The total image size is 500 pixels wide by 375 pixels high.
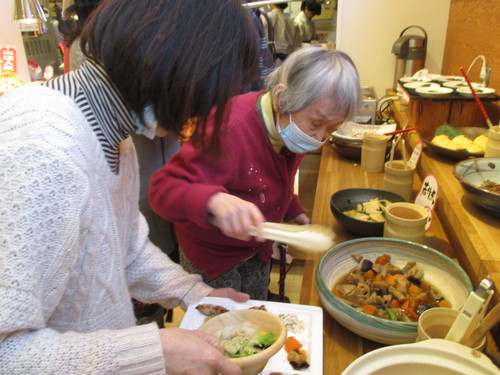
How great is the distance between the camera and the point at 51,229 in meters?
0.60

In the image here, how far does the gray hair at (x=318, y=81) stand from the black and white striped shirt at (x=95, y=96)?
28.6 inches

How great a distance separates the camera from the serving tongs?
77 centimetres

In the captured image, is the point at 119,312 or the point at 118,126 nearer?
the point at 118,126

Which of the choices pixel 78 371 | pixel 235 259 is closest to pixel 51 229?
pixel 78 371

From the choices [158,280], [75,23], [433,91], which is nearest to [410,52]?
[433,91]

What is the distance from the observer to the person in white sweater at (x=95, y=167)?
58cm

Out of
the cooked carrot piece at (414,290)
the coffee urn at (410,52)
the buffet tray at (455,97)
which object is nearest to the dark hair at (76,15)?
the cooked carrot piece at (414,290)

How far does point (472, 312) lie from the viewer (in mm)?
786

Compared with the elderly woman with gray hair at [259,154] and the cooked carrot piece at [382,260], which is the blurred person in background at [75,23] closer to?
the elderly woman with gray hair at [259,154]

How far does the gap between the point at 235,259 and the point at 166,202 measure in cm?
41

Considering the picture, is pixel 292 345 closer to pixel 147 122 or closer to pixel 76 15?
pixel 147 122

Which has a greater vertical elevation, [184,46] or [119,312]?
[184,46]

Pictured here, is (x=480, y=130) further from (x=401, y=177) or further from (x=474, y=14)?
(x=474, y=14)

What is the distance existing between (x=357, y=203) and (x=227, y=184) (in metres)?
0.72
